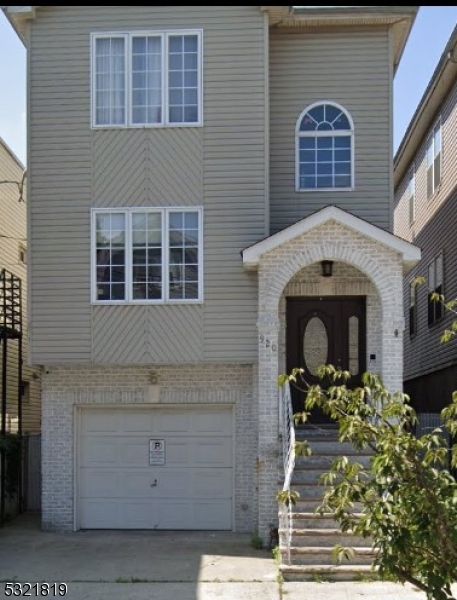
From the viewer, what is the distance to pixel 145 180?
13852 mm

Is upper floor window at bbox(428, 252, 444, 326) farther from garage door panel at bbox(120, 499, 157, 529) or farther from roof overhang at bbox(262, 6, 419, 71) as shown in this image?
garage door panel at bbox(120, 499, 157, 529)

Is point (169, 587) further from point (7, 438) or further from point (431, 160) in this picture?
point (431, 160)

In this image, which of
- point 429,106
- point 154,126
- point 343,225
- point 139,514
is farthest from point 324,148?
point 139,514

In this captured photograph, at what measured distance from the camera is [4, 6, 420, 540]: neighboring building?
45.0 ft

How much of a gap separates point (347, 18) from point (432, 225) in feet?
21.9

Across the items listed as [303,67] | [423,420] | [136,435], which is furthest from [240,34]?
[423,420]

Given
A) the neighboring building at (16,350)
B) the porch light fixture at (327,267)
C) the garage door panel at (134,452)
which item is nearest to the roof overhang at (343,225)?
the porch light fixture at (327,267)

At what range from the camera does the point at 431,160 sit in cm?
1953

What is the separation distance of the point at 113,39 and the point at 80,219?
3.03 metres

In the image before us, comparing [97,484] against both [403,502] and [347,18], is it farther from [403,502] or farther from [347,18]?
[403,502]

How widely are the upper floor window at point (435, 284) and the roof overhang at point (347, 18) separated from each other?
233 inches

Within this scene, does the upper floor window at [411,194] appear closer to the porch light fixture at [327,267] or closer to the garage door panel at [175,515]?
the porch light fixture at [327,267]

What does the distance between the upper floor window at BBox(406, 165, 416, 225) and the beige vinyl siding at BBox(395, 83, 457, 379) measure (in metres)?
0.31

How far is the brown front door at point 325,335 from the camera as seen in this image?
1391 cm
